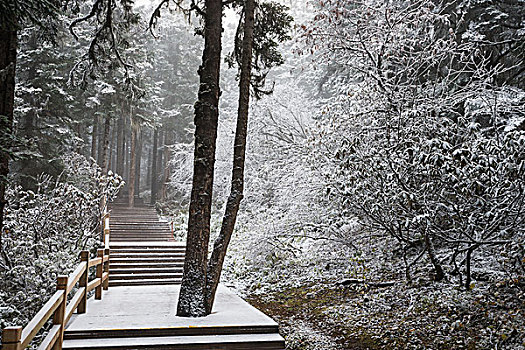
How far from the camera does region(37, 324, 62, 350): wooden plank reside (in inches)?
155

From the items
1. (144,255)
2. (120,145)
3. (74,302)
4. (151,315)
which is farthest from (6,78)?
(120,145)

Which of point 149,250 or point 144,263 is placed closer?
point 144,263

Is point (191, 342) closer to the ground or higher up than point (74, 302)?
closer to the ground

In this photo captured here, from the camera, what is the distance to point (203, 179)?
6586 mm

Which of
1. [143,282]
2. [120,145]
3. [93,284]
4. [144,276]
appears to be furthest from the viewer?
[120,145]

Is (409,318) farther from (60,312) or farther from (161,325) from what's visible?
(60,312)

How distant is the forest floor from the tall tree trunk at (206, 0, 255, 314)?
2.29m

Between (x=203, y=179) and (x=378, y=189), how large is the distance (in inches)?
136

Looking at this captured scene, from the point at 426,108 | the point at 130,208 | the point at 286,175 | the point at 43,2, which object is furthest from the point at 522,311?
the point at 130,208

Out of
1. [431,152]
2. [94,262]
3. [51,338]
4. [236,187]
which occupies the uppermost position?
[431,152]

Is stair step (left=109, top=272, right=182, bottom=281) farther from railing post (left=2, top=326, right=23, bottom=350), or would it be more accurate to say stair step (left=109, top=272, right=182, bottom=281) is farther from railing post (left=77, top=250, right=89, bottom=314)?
railing post (left=2, top=326, right=23, bottom=350)

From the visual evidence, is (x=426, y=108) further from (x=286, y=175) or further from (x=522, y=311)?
(x=286, y=175)

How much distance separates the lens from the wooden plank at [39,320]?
3.25 m

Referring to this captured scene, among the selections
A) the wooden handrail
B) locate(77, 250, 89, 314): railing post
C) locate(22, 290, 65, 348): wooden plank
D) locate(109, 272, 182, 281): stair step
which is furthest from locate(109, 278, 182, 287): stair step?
locate(22, 290, 65, 348): wooden plank
